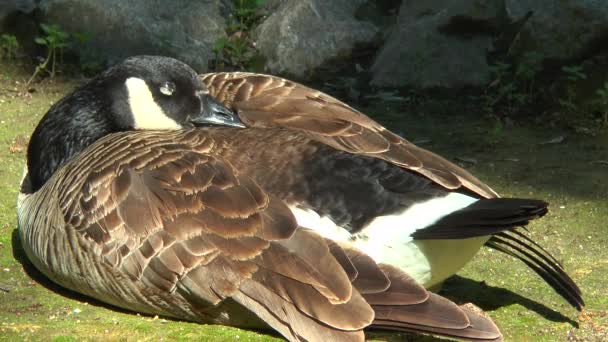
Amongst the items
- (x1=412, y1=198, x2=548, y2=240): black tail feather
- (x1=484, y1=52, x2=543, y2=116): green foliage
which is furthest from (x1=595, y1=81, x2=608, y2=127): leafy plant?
(x1=412, y1=198, x2=548, y2=240): black tail feather

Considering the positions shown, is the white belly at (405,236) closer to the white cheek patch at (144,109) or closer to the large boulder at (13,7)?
the white cheek patch at (144,109)

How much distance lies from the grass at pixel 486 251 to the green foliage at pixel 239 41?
4.16 feet

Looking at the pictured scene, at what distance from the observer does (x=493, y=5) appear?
27.7ft

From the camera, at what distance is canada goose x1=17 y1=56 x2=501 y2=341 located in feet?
13.3

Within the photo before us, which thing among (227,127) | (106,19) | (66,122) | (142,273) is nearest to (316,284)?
(142,273)

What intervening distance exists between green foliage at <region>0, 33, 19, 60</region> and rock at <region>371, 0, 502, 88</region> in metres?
2.91

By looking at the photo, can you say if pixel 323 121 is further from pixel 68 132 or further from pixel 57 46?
pixel 57 46

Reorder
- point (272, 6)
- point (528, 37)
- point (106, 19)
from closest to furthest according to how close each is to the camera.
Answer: point (528, 37), point (106, 19), point (272, 6)

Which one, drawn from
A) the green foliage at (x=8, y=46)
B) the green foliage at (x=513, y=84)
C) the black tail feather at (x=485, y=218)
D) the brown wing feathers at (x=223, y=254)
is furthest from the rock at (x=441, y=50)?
the black tail feather at (x=485, y=218)

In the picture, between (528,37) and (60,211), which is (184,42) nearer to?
(528,37)

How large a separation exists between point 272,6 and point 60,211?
5.00 metres

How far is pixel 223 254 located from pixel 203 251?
87 millimetres

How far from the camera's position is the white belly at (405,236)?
14.2 ft

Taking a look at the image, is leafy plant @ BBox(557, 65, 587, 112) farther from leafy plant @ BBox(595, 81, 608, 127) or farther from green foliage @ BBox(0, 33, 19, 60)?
green foliage @ BBox(0, 33, 19, 60)
